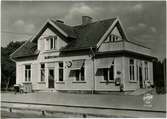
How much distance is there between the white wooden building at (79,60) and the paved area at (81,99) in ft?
0.65

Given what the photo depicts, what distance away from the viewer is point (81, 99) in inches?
295

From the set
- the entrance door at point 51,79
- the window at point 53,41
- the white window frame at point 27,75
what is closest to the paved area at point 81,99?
the entrance door at point 51,79

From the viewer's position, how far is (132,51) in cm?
711

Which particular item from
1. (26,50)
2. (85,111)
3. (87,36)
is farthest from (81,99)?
(26,50)

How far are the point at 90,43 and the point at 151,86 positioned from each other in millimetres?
2611

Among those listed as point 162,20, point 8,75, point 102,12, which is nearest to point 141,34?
point 162,20

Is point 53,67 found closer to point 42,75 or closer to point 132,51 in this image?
point 42,75

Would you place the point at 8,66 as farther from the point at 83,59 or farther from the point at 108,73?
the point at 108,73

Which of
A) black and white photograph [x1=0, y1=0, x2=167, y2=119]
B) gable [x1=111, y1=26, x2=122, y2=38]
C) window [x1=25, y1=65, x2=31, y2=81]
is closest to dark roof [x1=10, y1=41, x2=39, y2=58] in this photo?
black and white photograph [x1=0, y1=0, x2=167, y2=119]

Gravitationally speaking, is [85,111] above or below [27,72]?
below

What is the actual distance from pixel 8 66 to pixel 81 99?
6.38ft

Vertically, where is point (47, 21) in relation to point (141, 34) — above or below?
above

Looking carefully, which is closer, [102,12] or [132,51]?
[102,12]

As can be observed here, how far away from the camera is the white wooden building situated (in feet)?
23.4
